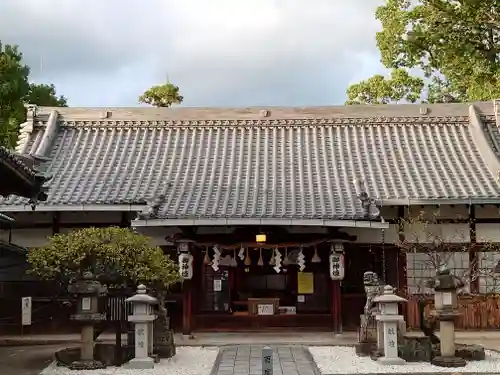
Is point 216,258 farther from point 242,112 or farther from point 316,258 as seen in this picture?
point 242,112

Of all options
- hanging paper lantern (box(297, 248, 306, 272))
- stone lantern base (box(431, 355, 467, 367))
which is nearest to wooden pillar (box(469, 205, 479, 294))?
hanging paper lantern (box(297, 248, 306, 272))

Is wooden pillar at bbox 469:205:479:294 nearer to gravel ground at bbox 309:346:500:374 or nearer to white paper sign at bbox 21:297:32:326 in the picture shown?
gravel ground at bbox 309:346:500:374

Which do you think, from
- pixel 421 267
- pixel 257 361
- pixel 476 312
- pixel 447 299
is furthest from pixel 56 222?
pixel 476 312

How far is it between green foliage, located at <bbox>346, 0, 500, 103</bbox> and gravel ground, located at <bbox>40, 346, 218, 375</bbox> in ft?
42.2

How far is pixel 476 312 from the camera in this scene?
16875 millimetres

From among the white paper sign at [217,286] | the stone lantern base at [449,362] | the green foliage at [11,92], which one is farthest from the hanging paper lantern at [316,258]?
the green foliage at [11,92]

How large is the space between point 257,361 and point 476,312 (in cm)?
750

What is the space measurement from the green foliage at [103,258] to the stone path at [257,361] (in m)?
2.10

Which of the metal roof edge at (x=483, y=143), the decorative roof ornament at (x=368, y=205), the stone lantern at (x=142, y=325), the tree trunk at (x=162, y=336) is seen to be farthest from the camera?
the metal roof edge at (x=483, y=143)

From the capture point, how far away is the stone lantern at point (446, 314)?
1160cm

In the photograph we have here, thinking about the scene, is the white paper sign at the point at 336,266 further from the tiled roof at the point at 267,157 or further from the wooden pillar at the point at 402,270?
the wooden pillar at the point at 402,270

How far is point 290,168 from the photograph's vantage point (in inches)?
732

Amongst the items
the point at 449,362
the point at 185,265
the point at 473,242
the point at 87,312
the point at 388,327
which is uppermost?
the point at 473,242

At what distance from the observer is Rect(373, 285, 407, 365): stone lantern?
1184 cm
